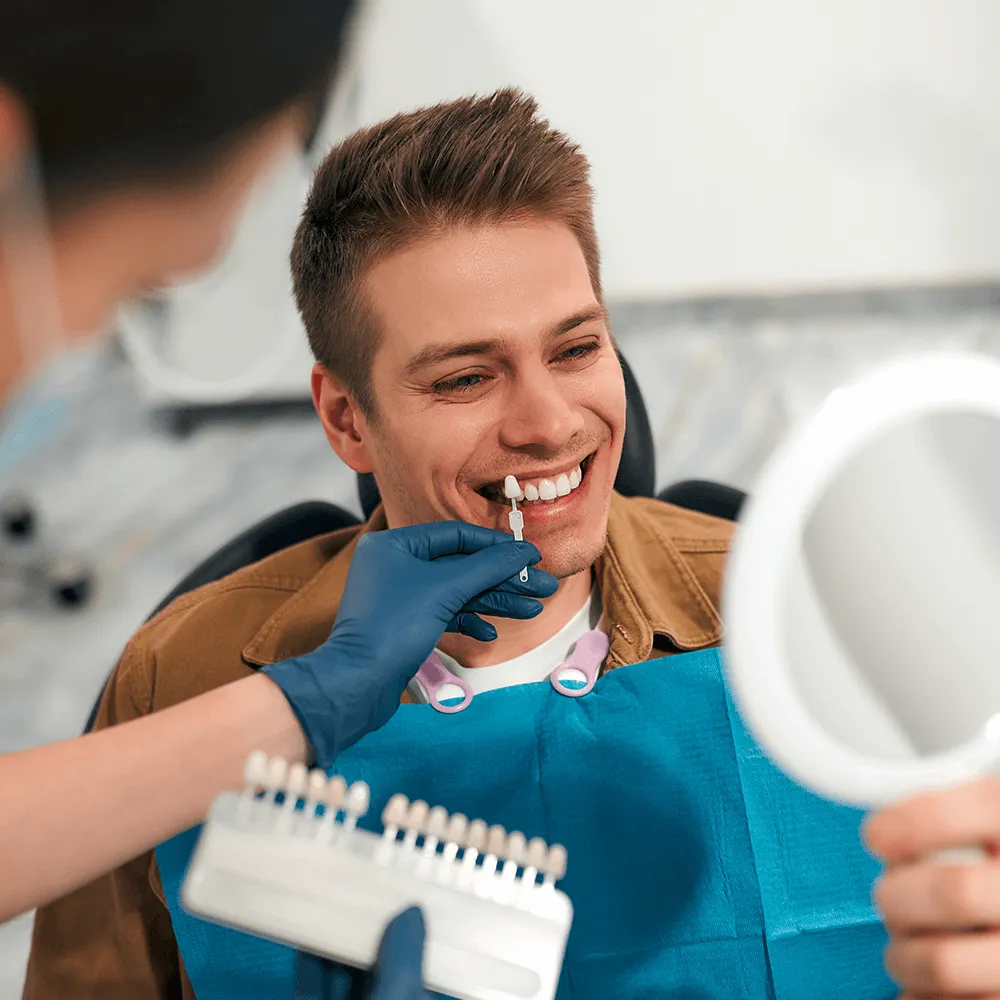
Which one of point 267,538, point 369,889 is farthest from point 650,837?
point 267,538

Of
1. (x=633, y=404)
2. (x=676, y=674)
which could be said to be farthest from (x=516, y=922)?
(x=633, y=404)

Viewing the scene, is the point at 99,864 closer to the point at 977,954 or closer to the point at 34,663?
the point at 977,954

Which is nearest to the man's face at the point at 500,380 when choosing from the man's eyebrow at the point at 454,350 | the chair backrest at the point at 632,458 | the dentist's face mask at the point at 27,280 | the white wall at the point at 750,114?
the man's eyebrow at the point at 454,350

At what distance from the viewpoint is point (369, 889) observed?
73 cm

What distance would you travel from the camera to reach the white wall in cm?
174

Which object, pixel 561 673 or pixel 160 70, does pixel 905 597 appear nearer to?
pixel 561 673

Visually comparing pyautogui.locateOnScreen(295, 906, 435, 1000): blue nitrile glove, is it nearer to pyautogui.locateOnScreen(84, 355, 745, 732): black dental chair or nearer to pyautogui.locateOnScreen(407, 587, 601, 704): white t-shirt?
pyautogui.locateOnScreen(407, 587, 601, 704): white t-shirt

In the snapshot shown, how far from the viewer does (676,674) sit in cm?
116

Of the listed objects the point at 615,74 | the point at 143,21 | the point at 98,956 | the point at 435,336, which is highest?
the point at 143,21

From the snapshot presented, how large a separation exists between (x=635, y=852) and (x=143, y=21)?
1592 mm

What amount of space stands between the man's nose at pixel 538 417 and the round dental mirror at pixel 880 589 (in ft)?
1.58

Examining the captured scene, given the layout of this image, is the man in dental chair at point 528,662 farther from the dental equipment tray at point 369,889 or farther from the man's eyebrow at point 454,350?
the dental equipment tray at point 369,889

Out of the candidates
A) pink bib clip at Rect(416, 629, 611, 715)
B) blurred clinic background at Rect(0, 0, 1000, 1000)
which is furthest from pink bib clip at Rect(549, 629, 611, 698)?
blurred clinic background at Rect(0, 0, 1000, 1000)

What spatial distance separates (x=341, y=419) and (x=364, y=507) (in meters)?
0.22
